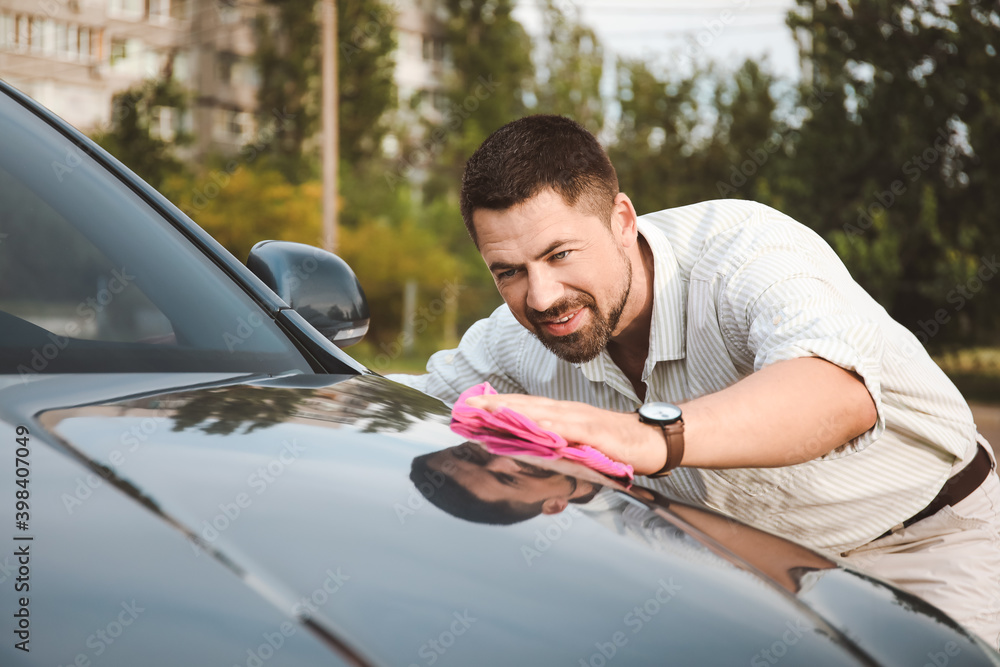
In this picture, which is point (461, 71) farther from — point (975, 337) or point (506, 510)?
point (506, 510)

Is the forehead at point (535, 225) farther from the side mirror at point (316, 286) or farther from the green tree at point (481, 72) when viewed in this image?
the green tree at point (481, 72)

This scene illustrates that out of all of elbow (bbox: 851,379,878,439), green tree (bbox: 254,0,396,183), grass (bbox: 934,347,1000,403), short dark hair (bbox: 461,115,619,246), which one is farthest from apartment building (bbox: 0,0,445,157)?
elbow (bbox: 851,379,878,439)

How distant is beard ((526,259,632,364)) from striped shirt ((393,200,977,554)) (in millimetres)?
95

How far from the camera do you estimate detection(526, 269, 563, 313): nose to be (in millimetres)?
2131

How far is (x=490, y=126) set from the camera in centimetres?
3228

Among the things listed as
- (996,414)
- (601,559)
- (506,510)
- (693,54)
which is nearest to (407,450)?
(506,510)

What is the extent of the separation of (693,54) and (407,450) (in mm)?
16998

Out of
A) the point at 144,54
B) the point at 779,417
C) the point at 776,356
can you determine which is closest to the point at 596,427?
the point at 779,417

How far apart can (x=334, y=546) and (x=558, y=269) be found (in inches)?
52.6

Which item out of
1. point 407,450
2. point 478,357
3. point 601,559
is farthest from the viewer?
point 478,357

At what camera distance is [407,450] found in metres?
1.18

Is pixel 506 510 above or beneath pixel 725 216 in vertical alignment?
beneath

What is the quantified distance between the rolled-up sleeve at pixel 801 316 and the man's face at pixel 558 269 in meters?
0.30

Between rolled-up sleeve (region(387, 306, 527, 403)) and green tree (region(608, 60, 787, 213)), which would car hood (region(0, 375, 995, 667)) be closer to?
rolled-up sleeve (region(387, 306, 527, 403))
